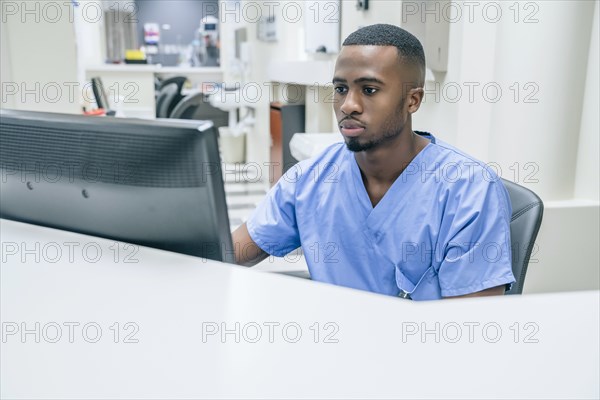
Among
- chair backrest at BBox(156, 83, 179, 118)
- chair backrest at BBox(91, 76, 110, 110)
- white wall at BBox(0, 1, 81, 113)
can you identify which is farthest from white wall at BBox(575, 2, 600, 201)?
chair backrest at BBox(156, 83, 179, 118)

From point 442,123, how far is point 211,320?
4.67ft

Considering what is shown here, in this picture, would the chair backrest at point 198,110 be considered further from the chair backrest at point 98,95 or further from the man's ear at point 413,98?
the man's ear at point 413,98

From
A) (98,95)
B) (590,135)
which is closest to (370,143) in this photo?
(590,135)

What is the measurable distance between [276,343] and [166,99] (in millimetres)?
4379

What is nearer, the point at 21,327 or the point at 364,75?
the point at 21,327

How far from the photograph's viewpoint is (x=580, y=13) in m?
1.65

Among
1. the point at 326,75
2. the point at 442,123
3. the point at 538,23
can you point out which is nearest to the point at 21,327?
the point at 442,123

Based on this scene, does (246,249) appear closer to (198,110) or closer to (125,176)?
(125,176)

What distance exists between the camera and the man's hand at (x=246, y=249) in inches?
41.8

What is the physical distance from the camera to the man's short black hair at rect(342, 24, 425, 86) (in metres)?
0.97

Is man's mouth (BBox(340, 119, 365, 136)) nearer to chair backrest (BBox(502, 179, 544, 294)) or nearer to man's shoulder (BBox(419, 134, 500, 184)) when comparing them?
man's shoulder (BBox(419, 134, 500, 184))

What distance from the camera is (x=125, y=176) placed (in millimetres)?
604

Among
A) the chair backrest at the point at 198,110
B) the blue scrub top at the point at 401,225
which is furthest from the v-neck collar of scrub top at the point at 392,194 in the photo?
the chair backrest at the point at 198,110

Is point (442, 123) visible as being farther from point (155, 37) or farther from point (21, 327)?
point (155, 37)
